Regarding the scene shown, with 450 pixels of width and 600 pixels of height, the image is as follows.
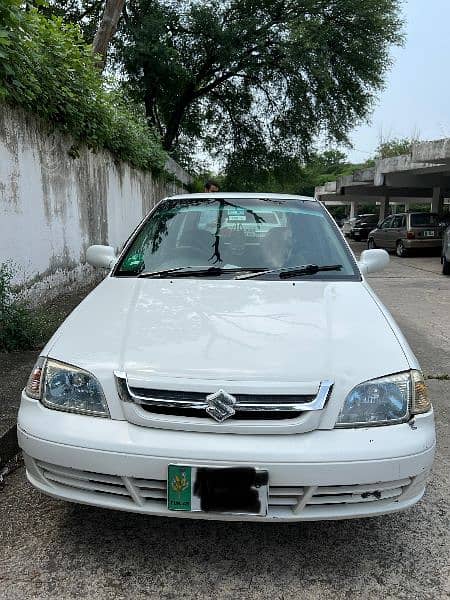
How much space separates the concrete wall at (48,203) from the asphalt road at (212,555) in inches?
131

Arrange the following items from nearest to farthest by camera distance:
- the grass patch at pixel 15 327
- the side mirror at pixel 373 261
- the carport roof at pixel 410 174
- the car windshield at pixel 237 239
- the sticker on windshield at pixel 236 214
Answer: the car windshield at pixel 237 239, the sticker on windshield at pixel 236 214, the side mirror at pixel 373 261, the grass patch at pixel 15 327, the carport roof at pixel 410 174

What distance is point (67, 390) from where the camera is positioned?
224 centimetres

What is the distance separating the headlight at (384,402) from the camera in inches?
84.1

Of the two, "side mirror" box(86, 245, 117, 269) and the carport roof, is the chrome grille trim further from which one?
the carport roof

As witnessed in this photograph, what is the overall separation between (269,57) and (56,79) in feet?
Result: 49.1

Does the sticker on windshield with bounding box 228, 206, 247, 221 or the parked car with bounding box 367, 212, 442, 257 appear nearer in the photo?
the sticker on windshield with bounding box 228, 206, 247, 221

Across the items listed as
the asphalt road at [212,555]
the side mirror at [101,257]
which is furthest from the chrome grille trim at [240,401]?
the side mirror at [101,257]

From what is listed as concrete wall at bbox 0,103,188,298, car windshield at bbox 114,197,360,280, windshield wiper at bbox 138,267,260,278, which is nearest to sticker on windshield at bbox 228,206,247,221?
car windshield at bbox 114,197,360,280

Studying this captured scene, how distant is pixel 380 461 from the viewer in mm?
2049

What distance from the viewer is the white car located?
2.01 m

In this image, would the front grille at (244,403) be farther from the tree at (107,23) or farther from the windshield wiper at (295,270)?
the tree at (107,23)

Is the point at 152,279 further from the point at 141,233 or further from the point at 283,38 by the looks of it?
the point at 283,38

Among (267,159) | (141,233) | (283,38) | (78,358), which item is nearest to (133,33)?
(283,38)

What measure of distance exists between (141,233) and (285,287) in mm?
1224
